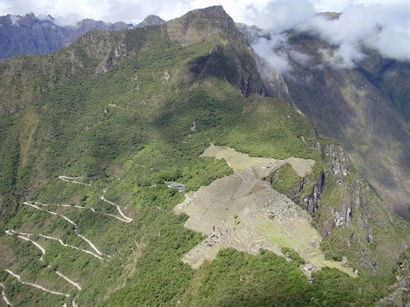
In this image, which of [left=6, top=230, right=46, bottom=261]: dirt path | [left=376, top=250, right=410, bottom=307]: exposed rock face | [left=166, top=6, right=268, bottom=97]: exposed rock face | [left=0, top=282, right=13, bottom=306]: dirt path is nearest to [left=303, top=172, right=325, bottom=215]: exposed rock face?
[left=376, top=250, right=410, bottom=307]: exposed rock face

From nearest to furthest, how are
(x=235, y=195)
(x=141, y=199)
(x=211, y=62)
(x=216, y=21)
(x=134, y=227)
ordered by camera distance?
(x=235, y=195) → (x=134, y=227) → (x=141, y=199) → (x=211, y=62) → (x=216, y=21)

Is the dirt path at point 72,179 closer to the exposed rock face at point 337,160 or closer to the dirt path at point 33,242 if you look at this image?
the dirt path at point 33,242

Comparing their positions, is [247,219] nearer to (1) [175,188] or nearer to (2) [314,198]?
(1) [175,188]

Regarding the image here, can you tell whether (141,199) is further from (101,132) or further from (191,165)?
(101,132)

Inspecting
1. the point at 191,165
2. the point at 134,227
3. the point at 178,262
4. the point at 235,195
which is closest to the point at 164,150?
the point at 191,165

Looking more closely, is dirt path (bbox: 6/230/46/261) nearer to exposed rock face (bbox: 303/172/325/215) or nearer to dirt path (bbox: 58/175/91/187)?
dirt path (bbox: 58/175/91/187)

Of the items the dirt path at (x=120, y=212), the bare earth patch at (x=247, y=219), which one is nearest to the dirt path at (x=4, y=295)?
the dirt path at (x=120, y=212)
